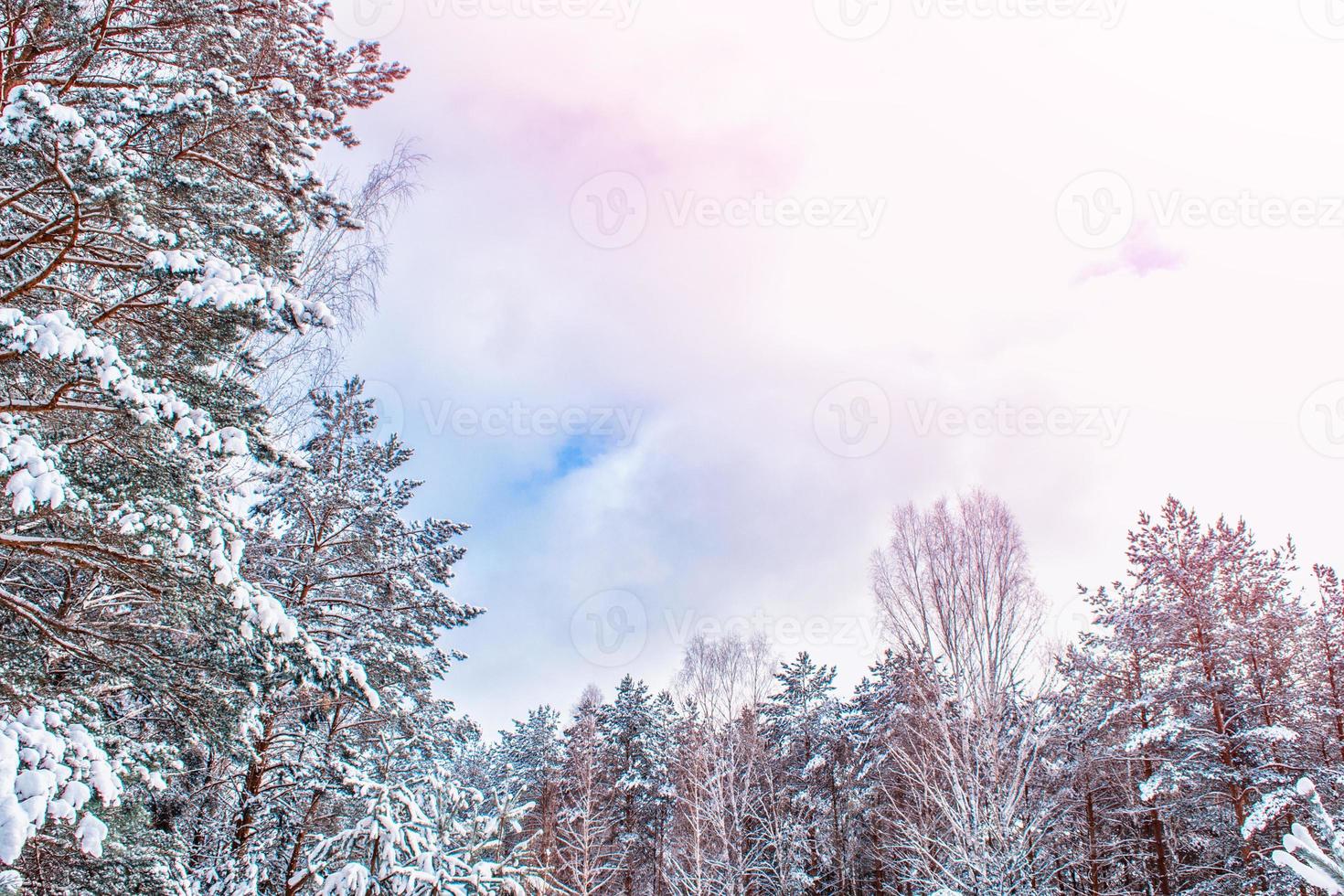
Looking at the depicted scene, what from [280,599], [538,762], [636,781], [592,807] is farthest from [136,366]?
[538,762]

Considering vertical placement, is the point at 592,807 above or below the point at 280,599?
below

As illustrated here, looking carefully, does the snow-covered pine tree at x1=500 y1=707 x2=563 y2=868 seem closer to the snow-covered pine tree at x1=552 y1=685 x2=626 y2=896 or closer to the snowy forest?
the snow-covered pine tree at x1=552 y1=685 x2=626 y2=896

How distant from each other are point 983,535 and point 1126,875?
20.7 m

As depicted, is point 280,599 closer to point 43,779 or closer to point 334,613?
point 334,613

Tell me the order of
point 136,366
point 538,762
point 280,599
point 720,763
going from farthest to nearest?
point 538,762, point 720,763, point 280,599, point 136,366

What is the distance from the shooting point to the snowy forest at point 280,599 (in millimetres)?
5020

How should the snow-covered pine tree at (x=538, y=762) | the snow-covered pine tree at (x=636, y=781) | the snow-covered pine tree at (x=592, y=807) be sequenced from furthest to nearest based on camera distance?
the snow-covered pine tree at (x=636, y=781) < the snow-covered pine tree at (x=538, y=762) < the snow-covered pine tree at (x=592, y=807)

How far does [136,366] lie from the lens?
5.38 metres

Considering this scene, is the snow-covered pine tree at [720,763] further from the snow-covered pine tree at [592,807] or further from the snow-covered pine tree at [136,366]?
the snow-covered pine tree at [136,366]

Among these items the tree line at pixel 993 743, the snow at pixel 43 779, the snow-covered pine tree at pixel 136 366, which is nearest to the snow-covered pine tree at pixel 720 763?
the tree line at pixel 993 743

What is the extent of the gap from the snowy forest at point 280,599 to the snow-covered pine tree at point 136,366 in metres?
0.04

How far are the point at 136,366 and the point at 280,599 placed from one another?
5267mm

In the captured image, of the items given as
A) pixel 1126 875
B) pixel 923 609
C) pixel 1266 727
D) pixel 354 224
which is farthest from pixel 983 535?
pixel 1126 875

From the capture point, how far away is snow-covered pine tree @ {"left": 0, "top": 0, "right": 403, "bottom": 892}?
4.67 metres
